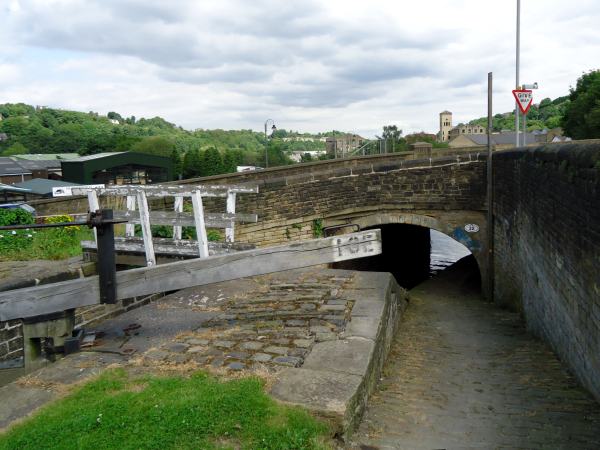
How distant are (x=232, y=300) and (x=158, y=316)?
86 cm

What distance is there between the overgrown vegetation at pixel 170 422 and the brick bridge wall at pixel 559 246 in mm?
3309

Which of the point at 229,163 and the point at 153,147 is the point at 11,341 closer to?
the point at 229,163

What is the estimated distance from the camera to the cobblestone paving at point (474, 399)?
3594 mm

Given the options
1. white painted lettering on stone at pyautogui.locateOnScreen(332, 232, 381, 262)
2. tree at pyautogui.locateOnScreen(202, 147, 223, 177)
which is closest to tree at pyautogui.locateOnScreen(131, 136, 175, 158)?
tree at pyautogui.locateOnScreen(202, 147, 223, 177)

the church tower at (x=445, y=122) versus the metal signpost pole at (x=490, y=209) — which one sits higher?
the church tower at (x=445, y=122)

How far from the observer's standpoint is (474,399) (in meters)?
4.60

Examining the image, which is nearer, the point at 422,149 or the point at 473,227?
the point at 473,227

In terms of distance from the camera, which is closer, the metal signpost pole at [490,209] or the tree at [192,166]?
the metal signpost pole at [490,209]

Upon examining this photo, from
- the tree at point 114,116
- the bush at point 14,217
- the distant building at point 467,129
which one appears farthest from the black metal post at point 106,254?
the tree at point 114,116

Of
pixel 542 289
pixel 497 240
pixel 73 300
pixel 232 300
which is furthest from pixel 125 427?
pixel 497 240

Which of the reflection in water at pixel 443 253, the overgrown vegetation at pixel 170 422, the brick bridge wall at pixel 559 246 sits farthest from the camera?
the reflection in water at pixel 443 253

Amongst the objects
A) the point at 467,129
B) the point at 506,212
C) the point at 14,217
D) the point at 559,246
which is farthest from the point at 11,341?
the point at 467,129

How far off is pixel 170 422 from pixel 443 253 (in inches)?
1104

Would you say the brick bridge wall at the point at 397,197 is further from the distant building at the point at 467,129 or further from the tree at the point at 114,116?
the tree at the point at 114,116
